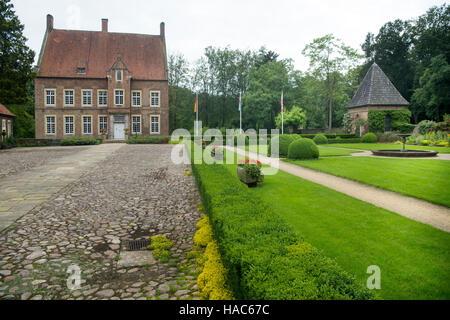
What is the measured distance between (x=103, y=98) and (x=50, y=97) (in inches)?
237

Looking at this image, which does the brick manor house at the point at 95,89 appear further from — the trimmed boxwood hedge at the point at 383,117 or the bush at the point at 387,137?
the trimmed boxwood hedge at the point at 383,117

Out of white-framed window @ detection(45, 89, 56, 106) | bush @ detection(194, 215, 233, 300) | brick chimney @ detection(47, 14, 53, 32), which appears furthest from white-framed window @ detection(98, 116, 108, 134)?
bush @ detection(194, 215, 233, 300)

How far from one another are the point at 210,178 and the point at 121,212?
2.43 metres

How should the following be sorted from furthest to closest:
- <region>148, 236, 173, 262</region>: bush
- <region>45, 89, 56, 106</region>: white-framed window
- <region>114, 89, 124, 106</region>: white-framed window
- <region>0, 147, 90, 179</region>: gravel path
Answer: <region>114, 89, 124, 106</region>: white-framed window
<region>45, 89, 56, 106</region>: white-framed window
<region>0, 147, 90, 179</region>: gravel path
<region>148, 236, 173, 262</region>: bush

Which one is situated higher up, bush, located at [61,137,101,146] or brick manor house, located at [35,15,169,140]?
brick manor house, located at [35,15,169,140]

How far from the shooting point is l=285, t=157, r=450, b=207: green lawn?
821cm

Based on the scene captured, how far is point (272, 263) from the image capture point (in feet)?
9.86

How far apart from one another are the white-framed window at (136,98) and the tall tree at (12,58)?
436 inches

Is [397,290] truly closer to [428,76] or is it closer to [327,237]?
[327,237]

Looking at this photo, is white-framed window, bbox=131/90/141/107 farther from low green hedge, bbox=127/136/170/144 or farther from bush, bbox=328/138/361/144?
bush, bbox=328/138/361/144

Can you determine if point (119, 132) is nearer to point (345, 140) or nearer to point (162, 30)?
Answer: point (162, 30)

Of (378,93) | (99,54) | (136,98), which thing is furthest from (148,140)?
(378,93)

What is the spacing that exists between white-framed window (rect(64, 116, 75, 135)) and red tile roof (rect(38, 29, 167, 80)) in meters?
5.07

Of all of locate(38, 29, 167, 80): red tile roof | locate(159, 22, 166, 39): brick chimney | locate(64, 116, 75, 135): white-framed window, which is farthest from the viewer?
locate(159, 22, 166, 39): brick chimney
